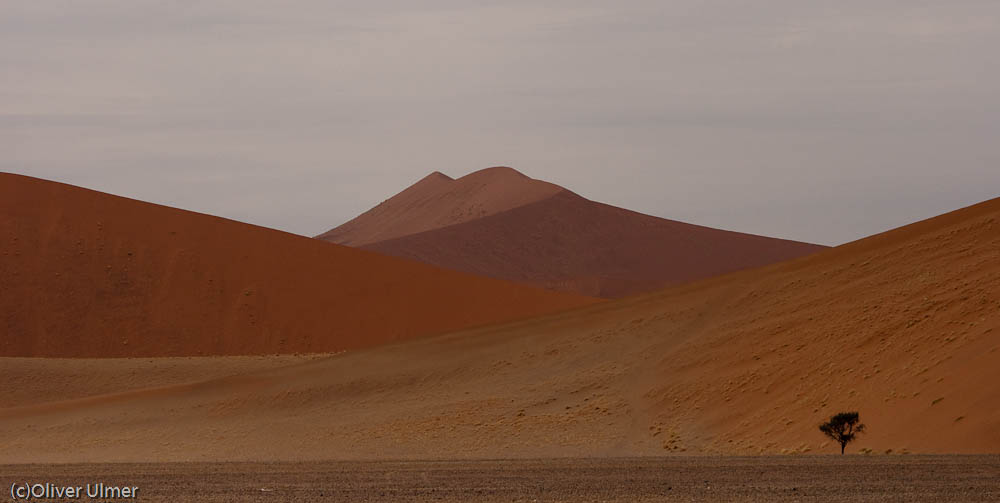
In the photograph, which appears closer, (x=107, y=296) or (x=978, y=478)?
(x=978, y=478)

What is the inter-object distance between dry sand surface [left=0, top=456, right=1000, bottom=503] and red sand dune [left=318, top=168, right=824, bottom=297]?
69.4 m

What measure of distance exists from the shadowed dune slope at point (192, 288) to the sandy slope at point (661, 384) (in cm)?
981

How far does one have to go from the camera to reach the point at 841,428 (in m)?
23.9

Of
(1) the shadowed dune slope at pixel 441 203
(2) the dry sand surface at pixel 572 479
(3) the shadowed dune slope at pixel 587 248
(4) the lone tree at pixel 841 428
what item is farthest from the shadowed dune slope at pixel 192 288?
(1) the shadowed dune slope at pixel 441 203

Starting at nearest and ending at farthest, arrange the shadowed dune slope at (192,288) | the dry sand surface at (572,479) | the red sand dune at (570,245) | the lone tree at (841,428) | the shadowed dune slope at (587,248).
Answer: the dry sand surface at (572,479) < the lone tree at (841,428) < the shadowed dune slope at (192,288) < the shadowed dune slope at (587,248) < the red sand dune at (570,245)

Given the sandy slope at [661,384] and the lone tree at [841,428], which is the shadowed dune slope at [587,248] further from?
the lone tree at [841,428]

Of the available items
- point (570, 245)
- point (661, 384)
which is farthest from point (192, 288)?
point (570, 245)

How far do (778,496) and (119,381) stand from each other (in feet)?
96.0

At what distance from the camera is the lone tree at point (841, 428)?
2359cm

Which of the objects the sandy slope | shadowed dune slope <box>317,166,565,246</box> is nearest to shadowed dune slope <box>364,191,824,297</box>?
shadowed dune slope <box>317,166,565,246</box>

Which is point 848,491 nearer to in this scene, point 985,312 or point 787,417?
point 787,417

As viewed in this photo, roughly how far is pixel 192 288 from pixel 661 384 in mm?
24762

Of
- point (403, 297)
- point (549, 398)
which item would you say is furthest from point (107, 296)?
point (549, 398)

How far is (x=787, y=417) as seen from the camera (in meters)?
27.0
